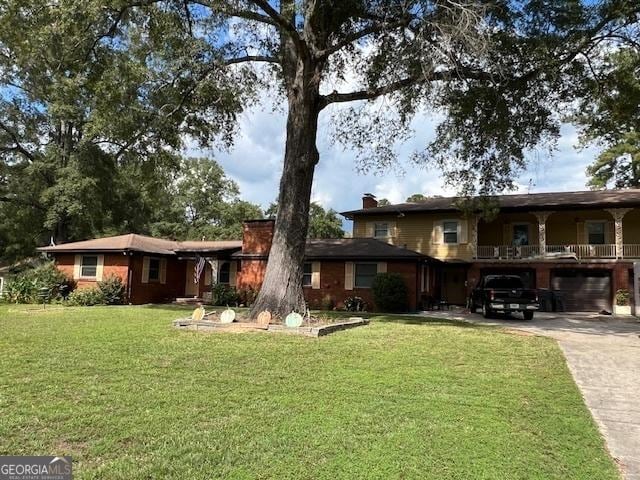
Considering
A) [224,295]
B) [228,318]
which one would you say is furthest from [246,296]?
[228,318]

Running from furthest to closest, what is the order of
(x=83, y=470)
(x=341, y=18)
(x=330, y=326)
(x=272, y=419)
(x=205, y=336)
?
(x=341, y=18)
(x=330, y=326)
(x=205, y=336)
(x=272, y=419)
(x=83, y=470)

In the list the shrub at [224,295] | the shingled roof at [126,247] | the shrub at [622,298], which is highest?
the shingled roof at [126,247]

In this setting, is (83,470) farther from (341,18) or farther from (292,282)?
(341,18)

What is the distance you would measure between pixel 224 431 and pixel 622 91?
15925 mm

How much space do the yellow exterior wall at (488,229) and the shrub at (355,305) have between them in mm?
7107

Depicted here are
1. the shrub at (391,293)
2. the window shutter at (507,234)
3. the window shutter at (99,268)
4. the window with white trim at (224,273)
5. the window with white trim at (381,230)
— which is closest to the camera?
the shrub at (391,293)

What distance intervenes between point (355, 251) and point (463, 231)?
24.4 ft

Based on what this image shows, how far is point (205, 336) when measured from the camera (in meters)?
11.3

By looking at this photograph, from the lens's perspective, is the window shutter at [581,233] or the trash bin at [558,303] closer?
the trash bin at [558,303]

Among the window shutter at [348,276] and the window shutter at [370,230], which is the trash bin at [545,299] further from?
the window shutter at [370,230]

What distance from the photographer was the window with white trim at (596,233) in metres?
26.6

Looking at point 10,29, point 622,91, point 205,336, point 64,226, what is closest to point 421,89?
point 622,91

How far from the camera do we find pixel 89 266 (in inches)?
1003

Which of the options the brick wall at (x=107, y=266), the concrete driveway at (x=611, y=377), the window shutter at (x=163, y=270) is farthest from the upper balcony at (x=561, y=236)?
the brick wall at (x=107, y=266)
